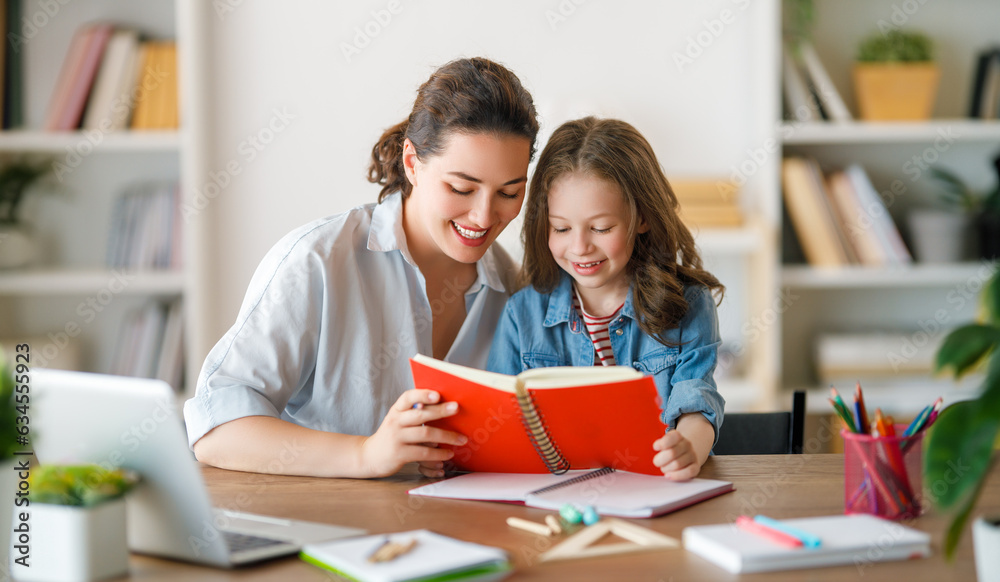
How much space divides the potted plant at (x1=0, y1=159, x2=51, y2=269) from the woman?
1.64 meters

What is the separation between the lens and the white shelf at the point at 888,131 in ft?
8.89

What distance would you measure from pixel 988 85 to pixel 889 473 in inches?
88.7

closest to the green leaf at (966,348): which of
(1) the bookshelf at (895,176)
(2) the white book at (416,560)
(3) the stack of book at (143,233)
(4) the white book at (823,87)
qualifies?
(2) the white book at (416,560)

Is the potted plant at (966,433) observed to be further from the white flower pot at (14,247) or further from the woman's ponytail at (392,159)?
the white flower pot at (14,247)

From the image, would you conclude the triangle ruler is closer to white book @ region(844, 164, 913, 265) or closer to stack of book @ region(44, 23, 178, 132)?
white book @ region(844, 164, 913, 265)

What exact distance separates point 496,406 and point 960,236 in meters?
2.17

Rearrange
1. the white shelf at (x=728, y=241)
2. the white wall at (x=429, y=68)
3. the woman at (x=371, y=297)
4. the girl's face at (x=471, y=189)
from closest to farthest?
1. the woman at (x=371, y=297)
2. the girl's face at (x=471, y=189)
3. the white shelf at (x=728, y=241)
4. the white wall at (x=429, y=68)

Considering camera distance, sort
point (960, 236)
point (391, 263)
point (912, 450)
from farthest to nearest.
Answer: point (960, 236), point (391, 263), point (912, 450)

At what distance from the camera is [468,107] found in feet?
4.91

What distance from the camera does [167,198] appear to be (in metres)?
2.79

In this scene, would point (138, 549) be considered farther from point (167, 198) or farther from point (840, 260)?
point (840, 260)

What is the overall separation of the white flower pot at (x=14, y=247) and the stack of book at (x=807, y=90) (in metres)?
2.44

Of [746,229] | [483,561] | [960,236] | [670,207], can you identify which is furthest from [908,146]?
[483,561]

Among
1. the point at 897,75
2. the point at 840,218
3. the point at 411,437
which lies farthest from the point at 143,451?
the point at 897,75
